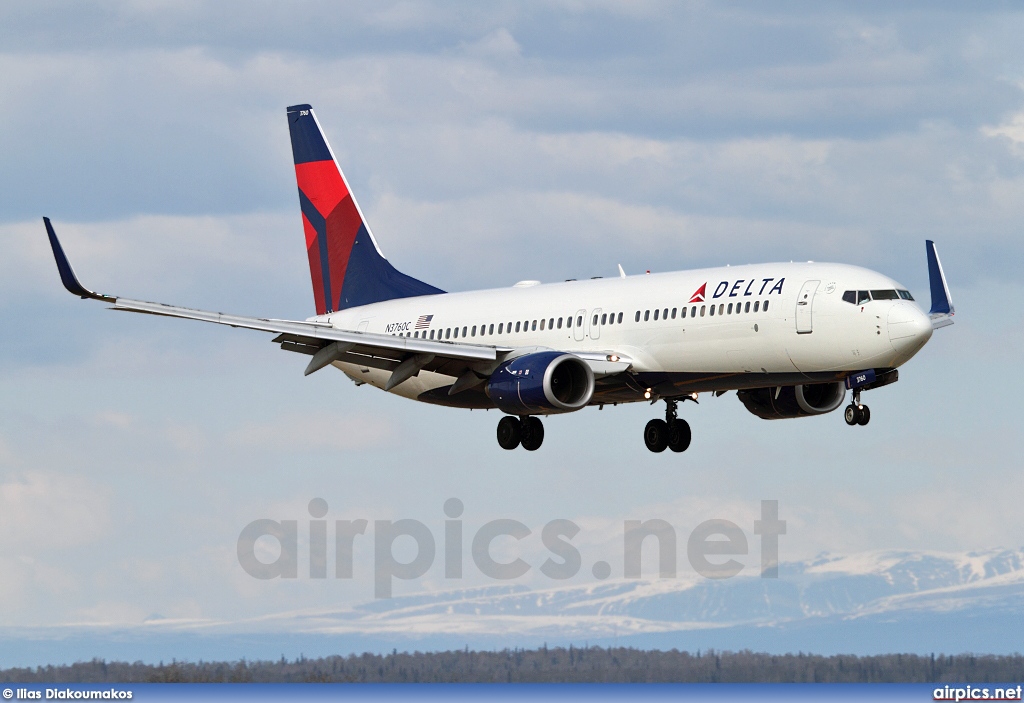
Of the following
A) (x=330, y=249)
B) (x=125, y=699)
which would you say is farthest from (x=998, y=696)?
(x=330, y=249)

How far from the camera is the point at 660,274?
5638 cm

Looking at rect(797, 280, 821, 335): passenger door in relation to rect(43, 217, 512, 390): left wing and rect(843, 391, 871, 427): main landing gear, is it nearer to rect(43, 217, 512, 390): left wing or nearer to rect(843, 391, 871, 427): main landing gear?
rect(843, 391, 871, 427): main landing gear

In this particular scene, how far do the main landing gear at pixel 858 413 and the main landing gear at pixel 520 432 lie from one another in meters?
12.4

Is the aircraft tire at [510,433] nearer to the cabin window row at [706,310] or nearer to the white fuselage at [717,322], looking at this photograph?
the white fuselage at [717,322]

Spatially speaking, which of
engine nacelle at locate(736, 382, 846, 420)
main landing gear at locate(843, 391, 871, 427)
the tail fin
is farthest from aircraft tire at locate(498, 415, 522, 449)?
main landing gear at locate(843, 391, 871, 427)

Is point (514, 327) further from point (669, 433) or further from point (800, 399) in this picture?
point (800, 399)

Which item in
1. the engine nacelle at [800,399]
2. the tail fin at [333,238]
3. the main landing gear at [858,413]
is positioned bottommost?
the main landing gear at [858,413]

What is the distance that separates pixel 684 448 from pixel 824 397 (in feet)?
18.1

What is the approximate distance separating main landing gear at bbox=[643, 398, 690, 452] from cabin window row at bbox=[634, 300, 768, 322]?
652 cm

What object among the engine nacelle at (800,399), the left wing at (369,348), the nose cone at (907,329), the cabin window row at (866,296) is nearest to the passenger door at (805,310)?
the cabin window row at (866,296)

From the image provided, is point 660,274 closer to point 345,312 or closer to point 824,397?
point 824,397

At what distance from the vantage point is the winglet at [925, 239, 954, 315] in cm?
5491

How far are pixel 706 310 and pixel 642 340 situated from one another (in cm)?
282

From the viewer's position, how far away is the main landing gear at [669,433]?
60531 millimetres
